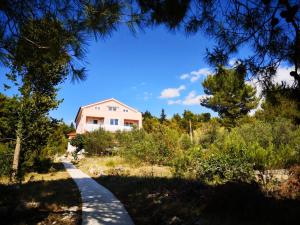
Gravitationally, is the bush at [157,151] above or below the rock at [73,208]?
above

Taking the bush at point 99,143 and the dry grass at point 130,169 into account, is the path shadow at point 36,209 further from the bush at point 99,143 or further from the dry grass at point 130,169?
the bush at point 99,143

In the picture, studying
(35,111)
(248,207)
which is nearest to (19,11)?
(248,207)

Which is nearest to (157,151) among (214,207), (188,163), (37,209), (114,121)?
(188,163)

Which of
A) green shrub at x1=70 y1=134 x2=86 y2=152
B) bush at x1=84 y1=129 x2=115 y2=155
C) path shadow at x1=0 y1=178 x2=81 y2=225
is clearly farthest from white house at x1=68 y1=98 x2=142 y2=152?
path shadow at x1=0 y1=178 x2=81 y2=225

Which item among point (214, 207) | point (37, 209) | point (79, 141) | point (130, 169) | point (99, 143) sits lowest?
point (37, 209)

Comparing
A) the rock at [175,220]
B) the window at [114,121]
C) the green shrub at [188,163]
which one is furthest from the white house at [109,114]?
the rock at [175,220]

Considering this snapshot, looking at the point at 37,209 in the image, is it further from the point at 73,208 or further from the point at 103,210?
the point at 103,210

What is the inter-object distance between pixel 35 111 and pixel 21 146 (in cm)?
236

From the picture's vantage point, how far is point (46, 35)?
4.97 m

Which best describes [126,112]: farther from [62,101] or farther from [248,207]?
[248,207]

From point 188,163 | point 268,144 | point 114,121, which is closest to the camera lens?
point 188,163

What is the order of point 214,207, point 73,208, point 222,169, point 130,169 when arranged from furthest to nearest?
point 130,169 → point 222,169 → point 73,208 → point 214,207

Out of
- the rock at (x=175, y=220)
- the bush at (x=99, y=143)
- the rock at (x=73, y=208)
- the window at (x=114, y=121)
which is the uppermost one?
the window at (x=114, y=121)

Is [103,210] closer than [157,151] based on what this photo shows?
Yes
